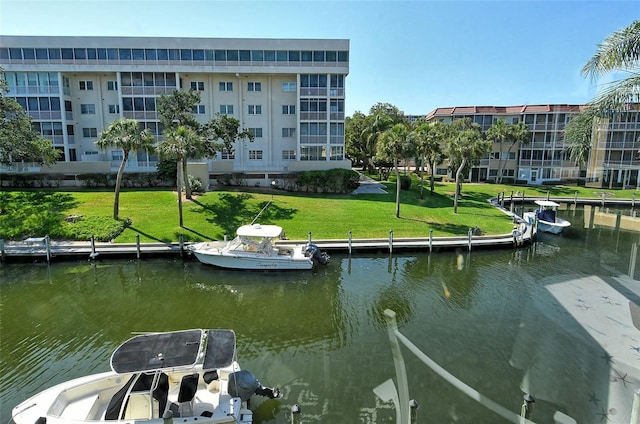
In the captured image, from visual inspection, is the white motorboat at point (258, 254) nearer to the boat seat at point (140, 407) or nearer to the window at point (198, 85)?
the boat seat at point (140, 407)

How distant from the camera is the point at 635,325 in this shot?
46.9 feet

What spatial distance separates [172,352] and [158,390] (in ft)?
2.91

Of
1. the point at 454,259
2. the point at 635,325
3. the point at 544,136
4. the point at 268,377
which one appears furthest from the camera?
the point at 544,136

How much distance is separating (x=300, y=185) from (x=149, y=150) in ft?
56.0

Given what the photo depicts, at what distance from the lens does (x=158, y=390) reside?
30.2ft

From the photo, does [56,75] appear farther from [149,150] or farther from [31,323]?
[31,323]

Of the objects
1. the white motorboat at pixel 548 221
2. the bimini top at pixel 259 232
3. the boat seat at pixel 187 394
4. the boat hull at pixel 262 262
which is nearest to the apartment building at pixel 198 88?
the bimini top at pixel 259 232

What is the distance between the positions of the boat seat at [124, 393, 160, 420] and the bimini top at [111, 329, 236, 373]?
27.0 inches

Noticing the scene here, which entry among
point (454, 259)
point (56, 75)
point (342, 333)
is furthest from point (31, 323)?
point (56, 75)

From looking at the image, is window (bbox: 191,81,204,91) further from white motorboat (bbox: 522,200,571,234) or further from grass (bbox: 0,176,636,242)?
white motorboat (bbox: 522,200,571,234)

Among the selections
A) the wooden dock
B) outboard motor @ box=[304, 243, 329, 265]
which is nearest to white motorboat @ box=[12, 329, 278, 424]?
outboard motor @ box=[304, 243, 329, 265]

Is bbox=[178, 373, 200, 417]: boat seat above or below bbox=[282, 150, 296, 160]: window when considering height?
below

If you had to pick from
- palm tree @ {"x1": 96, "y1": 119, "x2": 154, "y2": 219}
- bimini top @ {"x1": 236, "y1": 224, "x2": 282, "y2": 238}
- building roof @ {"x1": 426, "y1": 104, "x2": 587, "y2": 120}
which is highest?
building roof @ {"x1": 426, "y1": 104, "x2": 587, "y2": 120}

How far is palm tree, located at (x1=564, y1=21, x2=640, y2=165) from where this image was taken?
11.0 metres
